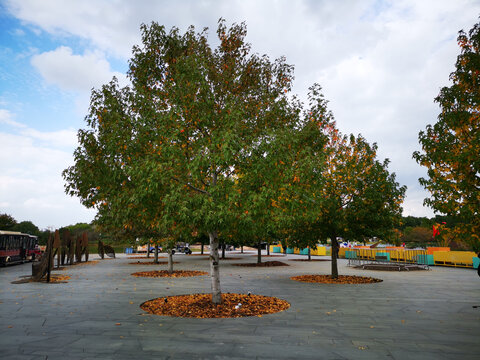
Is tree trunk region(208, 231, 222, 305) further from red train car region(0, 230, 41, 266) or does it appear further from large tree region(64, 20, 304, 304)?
red train car region(0, 230, 41, 266)

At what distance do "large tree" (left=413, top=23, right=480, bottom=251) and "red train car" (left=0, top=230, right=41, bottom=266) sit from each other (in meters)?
27.5

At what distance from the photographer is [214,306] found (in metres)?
8.98

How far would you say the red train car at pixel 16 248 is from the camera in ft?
→ 80.4

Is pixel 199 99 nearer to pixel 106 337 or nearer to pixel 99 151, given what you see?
pixel 99 151

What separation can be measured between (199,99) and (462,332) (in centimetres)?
825

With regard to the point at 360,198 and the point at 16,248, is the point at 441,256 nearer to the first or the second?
the point at 360,198

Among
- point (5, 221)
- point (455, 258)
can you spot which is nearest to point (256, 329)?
point (455, 258)

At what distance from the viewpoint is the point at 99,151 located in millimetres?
10148

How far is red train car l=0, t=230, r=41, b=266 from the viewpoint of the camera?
24.5 meters

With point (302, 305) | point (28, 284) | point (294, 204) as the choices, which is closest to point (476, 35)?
point (294, 204)

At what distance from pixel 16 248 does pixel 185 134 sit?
25.5 meters

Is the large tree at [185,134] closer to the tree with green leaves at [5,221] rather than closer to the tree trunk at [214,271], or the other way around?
the tree trunk at [214,271]

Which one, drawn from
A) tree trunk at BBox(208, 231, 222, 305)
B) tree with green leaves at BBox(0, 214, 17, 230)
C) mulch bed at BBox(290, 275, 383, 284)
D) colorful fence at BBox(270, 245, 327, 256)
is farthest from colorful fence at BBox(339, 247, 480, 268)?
tree with green leaves at BBox(0, 214, 17, 230)

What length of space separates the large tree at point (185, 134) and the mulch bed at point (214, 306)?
0.53m
